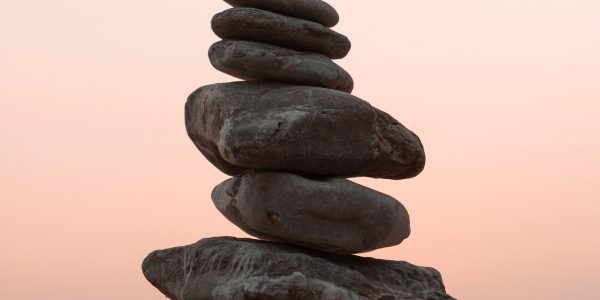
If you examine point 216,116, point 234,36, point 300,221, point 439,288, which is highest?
point 234,36

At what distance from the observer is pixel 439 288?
42.9 feet

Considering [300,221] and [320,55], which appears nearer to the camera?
[300,221]

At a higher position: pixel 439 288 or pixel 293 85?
pixel 293 85

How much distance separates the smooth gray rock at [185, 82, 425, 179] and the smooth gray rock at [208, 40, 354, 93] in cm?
17

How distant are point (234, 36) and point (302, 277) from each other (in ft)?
10.3

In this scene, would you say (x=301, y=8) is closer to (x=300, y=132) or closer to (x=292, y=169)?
(x=300, y=132)

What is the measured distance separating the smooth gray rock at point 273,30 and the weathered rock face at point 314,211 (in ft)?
5.74

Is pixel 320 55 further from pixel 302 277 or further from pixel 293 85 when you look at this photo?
pixel 302 277

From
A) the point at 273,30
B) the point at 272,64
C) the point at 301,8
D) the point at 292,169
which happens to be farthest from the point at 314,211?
the point at 301,8

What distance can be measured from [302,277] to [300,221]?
2.22 feet

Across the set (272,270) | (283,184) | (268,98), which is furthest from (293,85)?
(272,270)

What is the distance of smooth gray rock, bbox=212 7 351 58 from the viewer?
41.0ft

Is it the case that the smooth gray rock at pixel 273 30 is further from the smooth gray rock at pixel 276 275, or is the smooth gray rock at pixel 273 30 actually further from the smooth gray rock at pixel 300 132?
Result: the smooth gray rock at pixel 276 275

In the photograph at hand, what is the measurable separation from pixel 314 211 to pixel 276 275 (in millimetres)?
871
